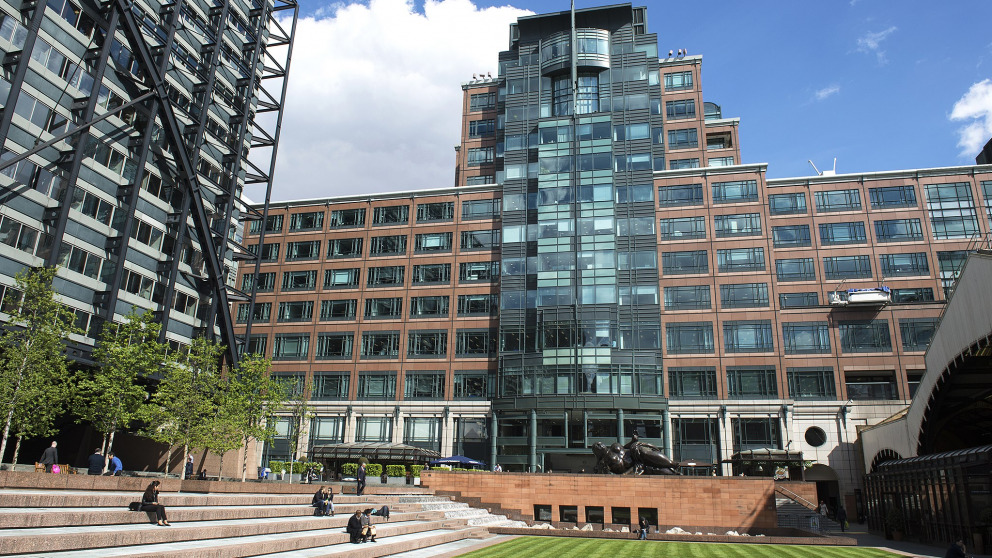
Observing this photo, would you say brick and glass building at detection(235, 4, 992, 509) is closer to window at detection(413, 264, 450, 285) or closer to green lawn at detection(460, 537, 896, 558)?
window at detection(413, 264, 450, 285)

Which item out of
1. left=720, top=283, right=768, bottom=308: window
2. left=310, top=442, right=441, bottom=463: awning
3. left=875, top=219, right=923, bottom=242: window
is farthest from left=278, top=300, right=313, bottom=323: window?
left=875, top=219, right=923, bottom=242: window

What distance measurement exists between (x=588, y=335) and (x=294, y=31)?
4053cm

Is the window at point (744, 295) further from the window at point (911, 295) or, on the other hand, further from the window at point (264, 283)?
the window at point (264, 283)

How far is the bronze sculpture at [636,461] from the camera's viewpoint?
141 ft

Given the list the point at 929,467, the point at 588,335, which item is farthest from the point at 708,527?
the point at 588,335

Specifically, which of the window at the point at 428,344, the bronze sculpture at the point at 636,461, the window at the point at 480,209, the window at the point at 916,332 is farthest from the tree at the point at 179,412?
the window at the point at 916,332

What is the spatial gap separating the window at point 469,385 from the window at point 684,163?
107 feet

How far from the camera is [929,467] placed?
33.2 metres

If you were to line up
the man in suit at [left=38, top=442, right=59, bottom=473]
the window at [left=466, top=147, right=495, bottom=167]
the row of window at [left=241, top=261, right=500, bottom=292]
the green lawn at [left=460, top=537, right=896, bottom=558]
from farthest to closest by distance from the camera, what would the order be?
the window at [left=466, top=147, right=495, bottom=167] < the row of window at [left=241, top=261, right=500, bottom=292] < the green lawn at [left=460, top=537, right=896, bottom=558] < the man in suit at [left=38, top=442, right=59, bottom=473]

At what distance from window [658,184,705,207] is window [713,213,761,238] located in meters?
2.84

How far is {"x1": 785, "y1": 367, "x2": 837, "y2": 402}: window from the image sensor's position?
58750 mm

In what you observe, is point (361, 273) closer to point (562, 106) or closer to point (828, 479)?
point (562, 106)

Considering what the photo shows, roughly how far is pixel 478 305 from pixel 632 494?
2860 centimetres

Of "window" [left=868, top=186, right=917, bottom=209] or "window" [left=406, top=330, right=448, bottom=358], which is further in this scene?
"window" [left=406, top=330, right=448, bottom=358]
